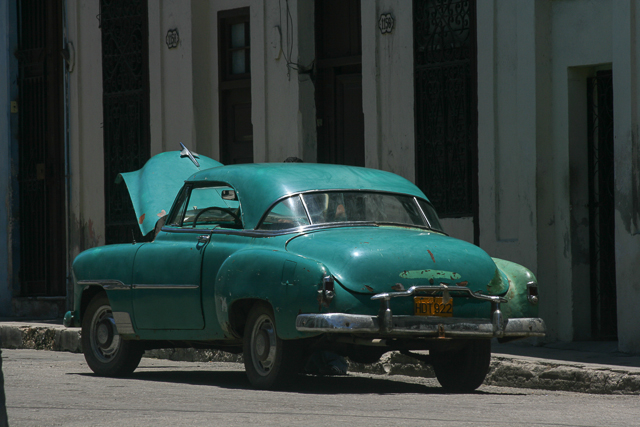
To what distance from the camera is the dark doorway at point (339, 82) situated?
13969 millimetres

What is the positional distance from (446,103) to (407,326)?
19.6 feet

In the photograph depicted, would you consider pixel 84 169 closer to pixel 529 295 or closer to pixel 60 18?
pixel 60 18

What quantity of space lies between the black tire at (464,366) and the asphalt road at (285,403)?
130 millimetres

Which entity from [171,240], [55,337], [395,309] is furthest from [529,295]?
[55,337]

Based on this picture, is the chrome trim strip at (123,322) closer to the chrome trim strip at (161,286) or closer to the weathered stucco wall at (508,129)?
the chrome trim strip at (161,286)

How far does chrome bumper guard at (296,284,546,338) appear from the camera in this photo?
683cm

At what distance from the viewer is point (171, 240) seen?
8531 mm

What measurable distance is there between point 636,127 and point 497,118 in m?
1.90

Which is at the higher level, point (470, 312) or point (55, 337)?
point (470, 312)

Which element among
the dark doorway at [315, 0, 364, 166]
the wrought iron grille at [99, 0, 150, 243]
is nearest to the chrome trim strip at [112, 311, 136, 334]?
the dark doorway at [315, 0, 364, 166]

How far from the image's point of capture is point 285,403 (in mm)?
6496

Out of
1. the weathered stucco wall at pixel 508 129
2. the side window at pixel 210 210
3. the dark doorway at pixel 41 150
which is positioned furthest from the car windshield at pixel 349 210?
the dark doorway at pixel 41 150

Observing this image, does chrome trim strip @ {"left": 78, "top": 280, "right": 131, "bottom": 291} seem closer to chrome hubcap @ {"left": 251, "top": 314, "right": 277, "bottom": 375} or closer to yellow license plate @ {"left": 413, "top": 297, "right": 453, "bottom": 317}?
chrome hubcap @ {"left": 251, "top": 314, "right": 277, "bottom": 375}

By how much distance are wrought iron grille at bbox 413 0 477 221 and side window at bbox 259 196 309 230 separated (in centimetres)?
465
